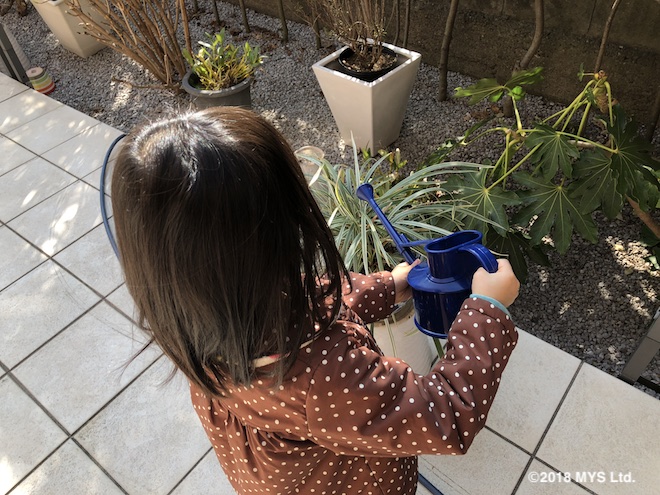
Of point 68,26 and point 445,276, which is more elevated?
point 445,276

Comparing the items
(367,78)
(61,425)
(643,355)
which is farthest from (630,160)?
(61,425)

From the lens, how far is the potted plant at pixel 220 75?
2730 mm

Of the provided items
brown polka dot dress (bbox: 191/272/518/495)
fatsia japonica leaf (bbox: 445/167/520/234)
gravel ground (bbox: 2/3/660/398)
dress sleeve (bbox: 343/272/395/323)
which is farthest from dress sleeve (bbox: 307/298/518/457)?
fatsia japonica leaf (bbox: 445/167/520/234)

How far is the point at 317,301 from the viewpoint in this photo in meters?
0.74

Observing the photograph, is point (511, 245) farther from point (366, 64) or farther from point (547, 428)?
point (366, 64)

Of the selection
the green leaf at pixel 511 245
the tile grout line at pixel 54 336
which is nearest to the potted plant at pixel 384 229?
the green leaf at pixel 511 245

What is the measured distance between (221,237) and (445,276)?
1.34ft

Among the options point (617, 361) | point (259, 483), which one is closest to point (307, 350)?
A: point (259, 483)

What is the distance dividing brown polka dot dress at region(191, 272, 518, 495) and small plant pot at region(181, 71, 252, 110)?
214 cm

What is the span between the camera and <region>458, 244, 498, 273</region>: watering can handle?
2.49ft

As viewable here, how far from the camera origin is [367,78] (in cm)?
232

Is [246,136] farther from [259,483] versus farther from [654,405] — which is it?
[654,405]

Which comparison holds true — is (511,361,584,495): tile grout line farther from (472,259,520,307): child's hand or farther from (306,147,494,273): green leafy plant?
(472,259,520,307): child's hand

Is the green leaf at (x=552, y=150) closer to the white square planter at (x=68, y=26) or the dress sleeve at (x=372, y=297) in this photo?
the dress sleeve at (x=372, y=297)
